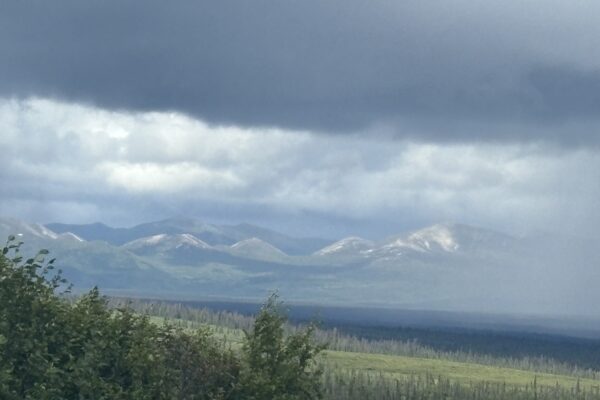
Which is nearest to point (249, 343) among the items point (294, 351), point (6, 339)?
point (294, 351)

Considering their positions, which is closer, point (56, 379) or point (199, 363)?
point (56, 379)

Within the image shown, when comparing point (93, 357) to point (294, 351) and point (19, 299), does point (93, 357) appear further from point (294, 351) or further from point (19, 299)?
point (294, 351)

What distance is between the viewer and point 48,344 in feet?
163

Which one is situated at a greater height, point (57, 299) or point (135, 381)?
point (57, 299)

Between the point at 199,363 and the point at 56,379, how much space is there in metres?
9.29

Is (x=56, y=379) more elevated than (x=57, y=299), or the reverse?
(x=57, y=299)

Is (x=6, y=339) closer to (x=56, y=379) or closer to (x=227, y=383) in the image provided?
(x=56, y=379)

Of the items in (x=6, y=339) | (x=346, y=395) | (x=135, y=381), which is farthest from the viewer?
(x=346, y=395)

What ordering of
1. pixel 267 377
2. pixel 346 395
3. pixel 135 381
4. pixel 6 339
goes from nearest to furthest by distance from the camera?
pixel 6 339 → pixel 135 381 → pixel 267 377 → pixel 346 395

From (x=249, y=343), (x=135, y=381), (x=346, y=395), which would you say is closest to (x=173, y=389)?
(x=135, y=381)

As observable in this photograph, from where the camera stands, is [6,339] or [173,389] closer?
[6,339]

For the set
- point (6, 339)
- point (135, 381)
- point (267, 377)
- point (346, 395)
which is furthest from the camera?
point (346, 395)

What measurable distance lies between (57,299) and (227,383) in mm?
10078

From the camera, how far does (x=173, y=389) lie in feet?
171
